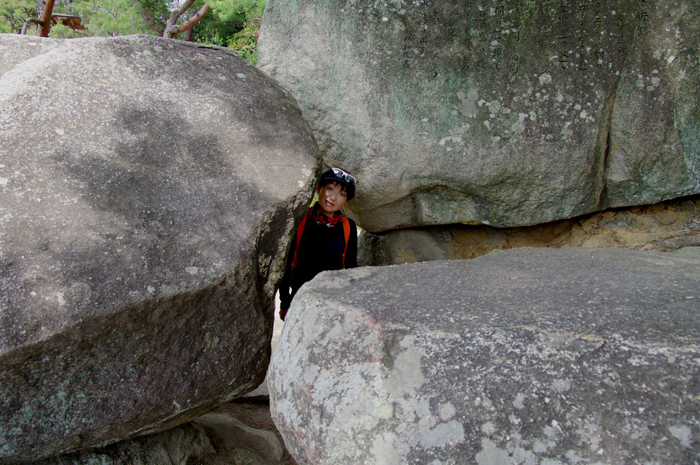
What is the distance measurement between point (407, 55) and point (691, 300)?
6.79ft

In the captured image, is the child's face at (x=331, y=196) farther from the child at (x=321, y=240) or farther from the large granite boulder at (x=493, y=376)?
the large granite boulder at (x=493, y=376)

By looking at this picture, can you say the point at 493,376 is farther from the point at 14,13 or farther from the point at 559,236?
the point at 14,13

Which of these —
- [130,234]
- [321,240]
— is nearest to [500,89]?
[321,240]

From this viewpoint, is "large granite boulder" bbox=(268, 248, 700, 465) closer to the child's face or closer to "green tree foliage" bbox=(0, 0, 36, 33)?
the child's face

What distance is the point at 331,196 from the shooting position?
9.24 feet

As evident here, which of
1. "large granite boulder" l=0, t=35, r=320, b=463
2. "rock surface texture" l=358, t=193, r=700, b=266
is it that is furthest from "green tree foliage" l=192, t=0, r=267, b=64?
"large granite boulder" l=0, t=35, r=320, b=463

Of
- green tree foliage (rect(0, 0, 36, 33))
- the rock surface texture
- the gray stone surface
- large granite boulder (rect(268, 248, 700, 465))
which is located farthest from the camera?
green tree foliage (rect(0, 0, 36, 33))

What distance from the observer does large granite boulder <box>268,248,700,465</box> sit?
1.14m

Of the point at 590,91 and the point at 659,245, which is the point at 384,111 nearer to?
the point at 590,91

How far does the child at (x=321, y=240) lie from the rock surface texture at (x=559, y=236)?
0.80m

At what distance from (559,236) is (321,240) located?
180 centimetres

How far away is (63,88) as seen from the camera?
7.09 ft

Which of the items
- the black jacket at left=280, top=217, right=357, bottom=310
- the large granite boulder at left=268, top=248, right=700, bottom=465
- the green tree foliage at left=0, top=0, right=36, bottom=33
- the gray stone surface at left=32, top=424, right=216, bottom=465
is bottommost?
the gray stone surface at left=32, top=424, right=216, bottom=465

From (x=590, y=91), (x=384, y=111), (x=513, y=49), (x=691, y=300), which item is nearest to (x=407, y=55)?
(x=384, y=111)
